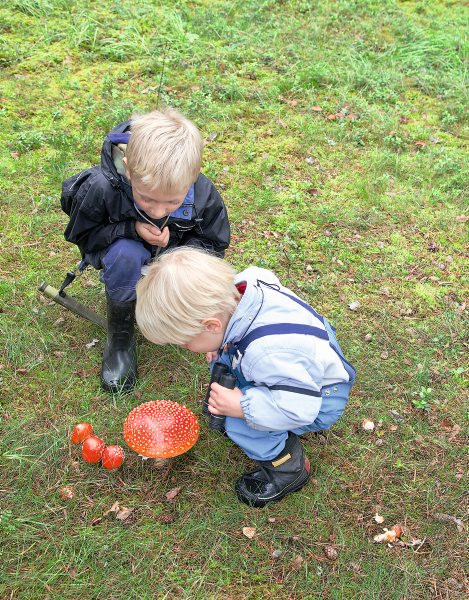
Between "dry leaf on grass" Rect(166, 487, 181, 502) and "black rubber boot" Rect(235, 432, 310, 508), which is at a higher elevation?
"black rubber boot" Rect(235, 432, 310, 508)

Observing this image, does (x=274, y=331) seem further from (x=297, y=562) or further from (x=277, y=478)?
(x=297, y=562)

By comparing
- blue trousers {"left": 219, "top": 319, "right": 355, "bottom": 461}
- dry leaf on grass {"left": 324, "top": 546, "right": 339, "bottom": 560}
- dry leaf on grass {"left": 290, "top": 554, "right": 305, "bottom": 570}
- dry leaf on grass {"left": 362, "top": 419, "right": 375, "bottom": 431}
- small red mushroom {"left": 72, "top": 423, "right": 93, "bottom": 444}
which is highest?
blue trousers {"left": 219, "top": 319, "right": 355, "bottom": 461}

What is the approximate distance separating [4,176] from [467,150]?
4.41 m

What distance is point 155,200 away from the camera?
2963mm

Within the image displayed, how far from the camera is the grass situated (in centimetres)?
286

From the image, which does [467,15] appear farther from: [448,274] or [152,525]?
[152,525]

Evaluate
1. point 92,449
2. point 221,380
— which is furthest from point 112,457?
point 221,380

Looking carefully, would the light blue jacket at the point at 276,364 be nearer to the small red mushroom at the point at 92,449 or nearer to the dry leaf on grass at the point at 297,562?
the dry leaf on grass at the point at 297,562

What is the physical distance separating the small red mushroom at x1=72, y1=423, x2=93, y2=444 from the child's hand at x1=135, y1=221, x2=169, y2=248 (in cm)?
109

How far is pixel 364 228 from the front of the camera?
497 centimetres

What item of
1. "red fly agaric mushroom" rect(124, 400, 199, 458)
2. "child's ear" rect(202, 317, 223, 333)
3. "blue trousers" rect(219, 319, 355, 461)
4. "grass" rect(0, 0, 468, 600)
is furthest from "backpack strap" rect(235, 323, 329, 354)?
"grass" rect(0, 0, 468, 600)

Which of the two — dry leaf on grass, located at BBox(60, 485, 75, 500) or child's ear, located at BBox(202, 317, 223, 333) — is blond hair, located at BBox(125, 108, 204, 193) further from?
dry leaf on grass, located at BBox(60, 485, 75, 500)

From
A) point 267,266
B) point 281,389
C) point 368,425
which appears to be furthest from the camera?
point 267,266

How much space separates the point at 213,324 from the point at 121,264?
0.98 m
